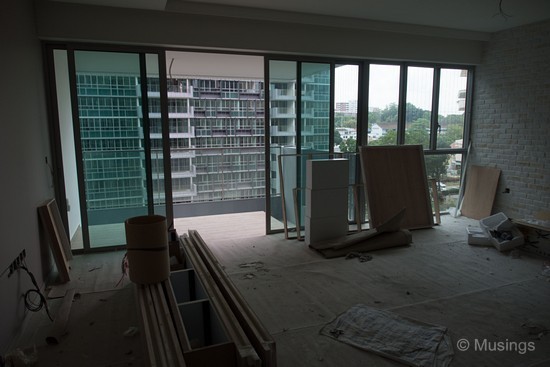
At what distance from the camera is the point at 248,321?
6.95ft

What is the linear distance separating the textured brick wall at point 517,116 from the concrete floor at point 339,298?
54.8 inches

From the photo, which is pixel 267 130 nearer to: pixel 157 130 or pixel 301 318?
pixel 157 130

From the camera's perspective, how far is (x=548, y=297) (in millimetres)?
3281

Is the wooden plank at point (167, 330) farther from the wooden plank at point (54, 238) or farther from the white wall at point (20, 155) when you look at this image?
the wooden plank at point (54, 238)

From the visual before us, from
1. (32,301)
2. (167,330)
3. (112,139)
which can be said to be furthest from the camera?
(112,139)

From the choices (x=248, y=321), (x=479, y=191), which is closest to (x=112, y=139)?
(x=248, y=321)

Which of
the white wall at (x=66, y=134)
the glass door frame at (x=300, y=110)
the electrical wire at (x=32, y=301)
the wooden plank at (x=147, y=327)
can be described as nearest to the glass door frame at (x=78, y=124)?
the white wall at (x=66, y=134)

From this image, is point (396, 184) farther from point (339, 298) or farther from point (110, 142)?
point (110, 142)

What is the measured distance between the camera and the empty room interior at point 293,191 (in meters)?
2.59

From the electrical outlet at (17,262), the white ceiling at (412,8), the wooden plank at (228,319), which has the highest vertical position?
the white ceiling at (412,8)

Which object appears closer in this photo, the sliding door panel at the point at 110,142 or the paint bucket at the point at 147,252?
the paint bucket at the point at 147,252

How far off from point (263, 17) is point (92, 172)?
2746 mm

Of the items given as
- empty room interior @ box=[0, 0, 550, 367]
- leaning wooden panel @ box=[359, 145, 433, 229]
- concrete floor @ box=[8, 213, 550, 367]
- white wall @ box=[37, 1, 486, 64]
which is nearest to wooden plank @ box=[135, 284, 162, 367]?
empty room interior @ box=[0, 0, 550, 367]

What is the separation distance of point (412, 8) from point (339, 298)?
354cm
